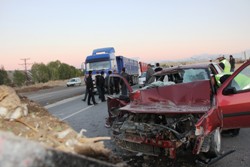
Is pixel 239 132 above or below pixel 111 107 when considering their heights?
below

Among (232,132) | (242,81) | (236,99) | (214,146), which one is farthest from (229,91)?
(232,132)

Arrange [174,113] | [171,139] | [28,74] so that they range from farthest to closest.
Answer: [28,74]
[174,113]
[171,139]

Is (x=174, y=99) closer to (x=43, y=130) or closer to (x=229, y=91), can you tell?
(x=229, y=91)

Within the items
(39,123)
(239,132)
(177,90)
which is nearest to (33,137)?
(39,123)

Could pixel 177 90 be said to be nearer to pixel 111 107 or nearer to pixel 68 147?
pixel 111 107

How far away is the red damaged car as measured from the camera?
5.50 m

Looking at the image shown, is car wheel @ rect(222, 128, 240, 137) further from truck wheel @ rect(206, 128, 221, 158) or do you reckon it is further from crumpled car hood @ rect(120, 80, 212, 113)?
truck wheel @ rect(206, 128, 221, 158)

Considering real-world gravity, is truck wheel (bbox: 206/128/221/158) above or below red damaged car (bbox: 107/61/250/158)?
below

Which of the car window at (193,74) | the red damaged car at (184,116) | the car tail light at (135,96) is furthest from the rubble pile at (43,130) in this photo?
the car window at (193,74)

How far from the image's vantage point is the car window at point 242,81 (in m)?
6.43

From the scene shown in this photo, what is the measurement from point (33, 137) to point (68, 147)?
0.33 metres

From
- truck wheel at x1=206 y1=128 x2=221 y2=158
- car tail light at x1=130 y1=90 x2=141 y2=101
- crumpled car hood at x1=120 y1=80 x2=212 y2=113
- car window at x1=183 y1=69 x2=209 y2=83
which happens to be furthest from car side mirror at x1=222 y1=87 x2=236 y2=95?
car window at x1=183 y1=69 x2=209 y2=83

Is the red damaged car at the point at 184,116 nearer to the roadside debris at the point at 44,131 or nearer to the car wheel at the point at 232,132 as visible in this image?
the car wheel at the point at 232,132

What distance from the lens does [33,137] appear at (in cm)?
312
